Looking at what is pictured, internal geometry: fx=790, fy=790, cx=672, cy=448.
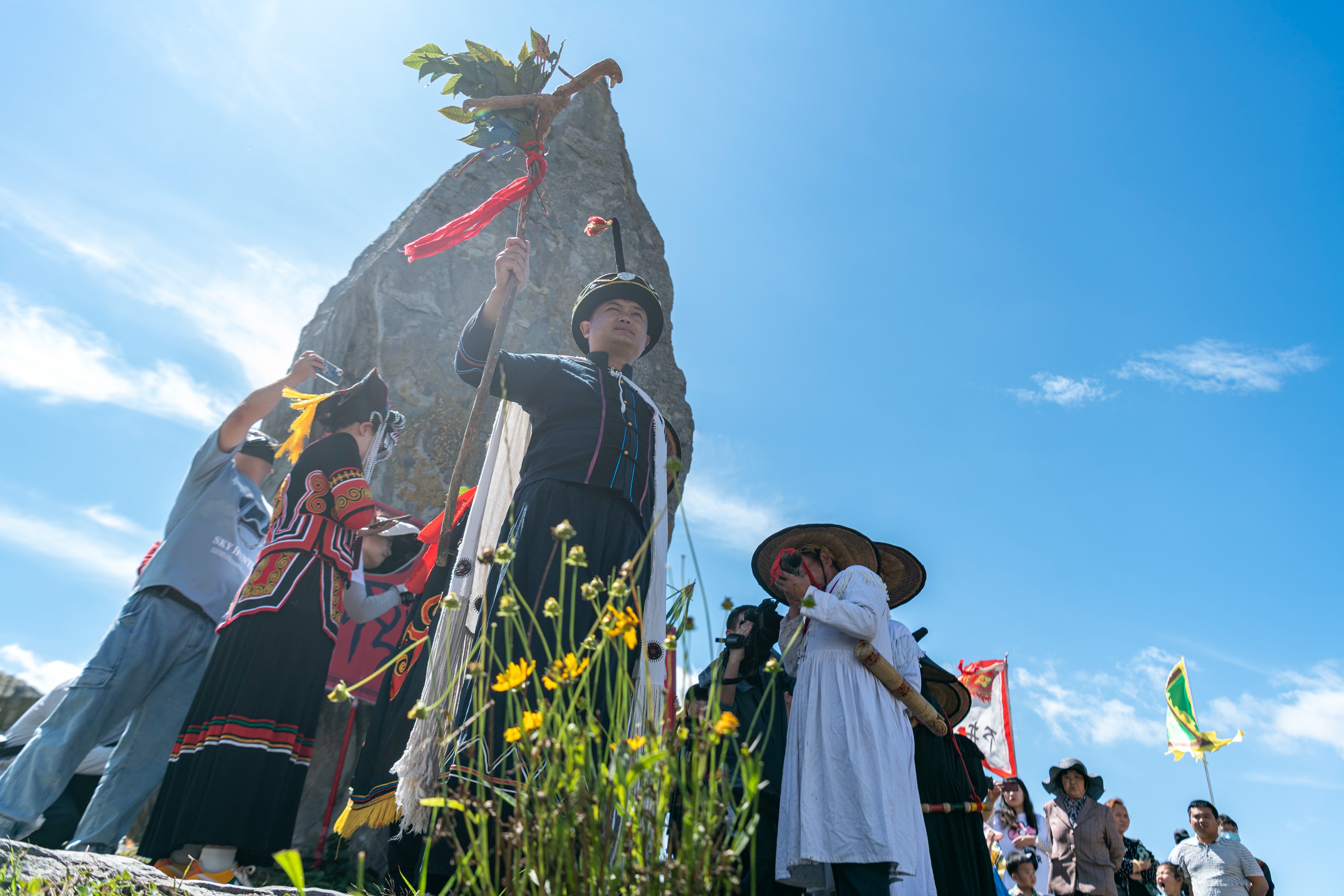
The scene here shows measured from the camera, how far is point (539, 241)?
7781mm

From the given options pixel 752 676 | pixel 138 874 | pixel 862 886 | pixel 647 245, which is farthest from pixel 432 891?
pixel 647 245

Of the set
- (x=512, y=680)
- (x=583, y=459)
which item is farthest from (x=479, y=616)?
(x=512, y=680)

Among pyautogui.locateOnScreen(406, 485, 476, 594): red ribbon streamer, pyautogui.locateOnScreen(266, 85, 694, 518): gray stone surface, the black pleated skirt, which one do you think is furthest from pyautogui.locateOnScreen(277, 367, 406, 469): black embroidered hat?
pyautogui.locateOnScreen(266, 85, 694, 518): gray stone surface

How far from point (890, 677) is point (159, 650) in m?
3.17

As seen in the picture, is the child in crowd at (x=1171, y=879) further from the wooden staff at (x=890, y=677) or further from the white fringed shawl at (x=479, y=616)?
the white fringed shawl at (x=479, y=616)

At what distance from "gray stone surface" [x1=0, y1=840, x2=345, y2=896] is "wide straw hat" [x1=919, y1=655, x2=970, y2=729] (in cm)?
273

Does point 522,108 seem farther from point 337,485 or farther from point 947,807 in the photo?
point 947,807

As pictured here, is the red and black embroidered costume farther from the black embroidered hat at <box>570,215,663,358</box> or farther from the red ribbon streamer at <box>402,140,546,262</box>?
the black embroidered hat at <box>570,215,663,358</box>

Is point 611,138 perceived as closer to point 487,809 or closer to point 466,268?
point 466,268

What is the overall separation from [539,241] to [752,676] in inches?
207

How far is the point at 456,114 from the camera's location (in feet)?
12.2

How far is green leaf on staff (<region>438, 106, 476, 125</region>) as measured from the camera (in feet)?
12.2

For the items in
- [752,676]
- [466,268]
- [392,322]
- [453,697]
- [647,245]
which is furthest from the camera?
[647,245]

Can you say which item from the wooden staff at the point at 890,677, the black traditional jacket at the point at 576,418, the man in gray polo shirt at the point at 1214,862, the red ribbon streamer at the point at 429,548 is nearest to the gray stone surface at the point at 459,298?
the red ribbon streamer at the point at 429,548
